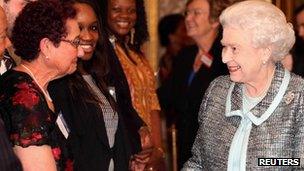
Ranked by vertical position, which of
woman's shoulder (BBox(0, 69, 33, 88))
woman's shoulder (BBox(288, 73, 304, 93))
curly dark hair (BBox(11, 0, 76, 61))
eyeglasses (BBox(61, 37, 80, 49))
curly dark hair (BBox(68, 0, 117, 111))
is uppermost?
curly dark hair (BBox(11, 0, 76, 61))

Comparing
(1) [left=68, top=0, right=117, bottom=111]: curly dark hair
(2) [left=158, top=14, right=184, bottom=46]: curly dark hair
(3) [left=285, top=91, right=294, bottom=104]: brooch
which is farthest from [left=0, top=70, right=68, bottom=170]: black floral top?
(2) [left=158, top=14, right=184, bottom=46]: curly dark hair

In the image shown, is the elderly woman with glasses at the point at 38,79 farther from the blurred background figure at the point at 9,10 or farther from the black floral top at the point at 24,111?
the blurred background figure at the point at 9,10

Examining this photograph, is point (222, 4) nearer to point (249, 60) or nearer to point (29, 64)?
point (249, 60)

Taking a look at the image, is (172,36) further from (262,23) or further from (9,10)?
(262,23)

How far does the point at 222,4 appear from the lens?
195 inches

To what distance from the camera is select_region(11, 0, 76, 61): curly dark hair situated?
9.39ft

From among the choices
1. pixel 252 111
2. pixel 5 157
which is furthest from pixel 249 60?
pixel 5 157

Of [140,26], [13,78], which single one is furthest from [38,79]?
[140,26]

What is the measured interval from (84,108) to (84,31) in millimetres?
438

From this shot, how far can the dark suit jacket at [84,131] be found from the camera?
3377 millimetres

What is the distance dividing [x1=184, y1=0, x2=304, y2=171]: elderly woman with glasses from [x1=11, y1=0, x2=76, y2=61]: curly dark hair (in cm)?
72

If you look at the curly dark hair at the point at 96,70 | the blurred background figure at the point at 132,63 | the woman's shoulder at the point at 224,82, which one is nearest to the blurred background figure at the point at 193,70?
the blurred background figure at the point at 132,63

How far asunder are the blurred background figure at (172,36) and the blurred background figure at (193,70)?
1.85 m

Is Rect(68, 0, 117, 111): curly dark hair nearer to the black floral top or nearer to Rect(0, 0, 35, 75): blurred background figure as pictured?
Rect(0, 0, 35, 75): blurred background figure
